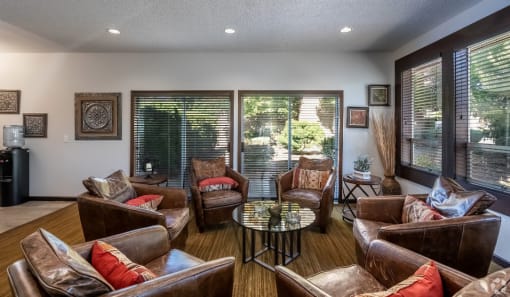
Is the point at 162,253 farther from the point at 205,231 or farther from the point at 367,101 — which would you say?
the point at 367,101

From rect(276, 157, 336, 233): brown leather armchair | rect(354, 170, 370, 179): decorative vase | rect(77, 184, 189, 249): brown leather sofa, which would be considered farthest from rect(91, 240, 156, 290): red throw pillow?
rect(354, 170, 370, 179): decorative vase

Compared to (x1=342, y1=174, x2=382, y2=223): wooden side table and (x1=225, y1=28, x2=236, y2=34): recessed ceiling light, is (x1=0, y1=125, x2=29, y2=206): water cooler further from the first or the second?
(x1=342, y1=174, x2=382, y2=223): wooden side table

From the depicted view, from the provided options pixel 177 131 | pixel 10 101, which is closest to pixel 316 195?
pixel 177 131

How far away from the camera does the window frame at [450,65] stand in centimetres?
257

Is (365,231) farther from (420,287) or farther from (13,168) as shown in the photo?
(13,168)

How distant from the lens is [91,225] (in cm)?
236

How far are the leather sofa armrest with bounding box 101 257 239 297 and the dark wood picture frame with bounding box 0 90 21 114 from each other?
5.36 meters

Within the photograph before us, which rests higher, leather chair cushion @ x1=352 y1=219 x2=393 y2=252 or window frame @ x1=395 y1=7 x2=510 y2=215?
window frame @ x1=395 y1=7 x2=510 y2=215

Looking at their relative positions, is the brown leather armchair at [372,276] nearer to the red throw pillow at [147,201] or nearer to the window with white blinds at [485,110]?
the red throw pillow at [147,201]

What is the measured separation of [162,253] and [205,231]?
1.60 metres

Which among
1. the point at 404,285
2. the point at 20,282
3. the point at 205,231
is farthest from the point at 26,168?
the point at 404,285

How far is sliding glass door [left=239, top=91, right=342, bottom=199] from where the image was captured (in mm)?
4613

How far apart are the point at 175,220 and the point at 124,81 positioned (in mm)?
3321

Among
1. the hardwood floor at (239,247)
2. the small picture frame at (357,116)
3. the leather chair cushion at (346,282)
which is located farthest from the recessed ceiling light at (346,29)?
the leather chair cushion at (346,282)
